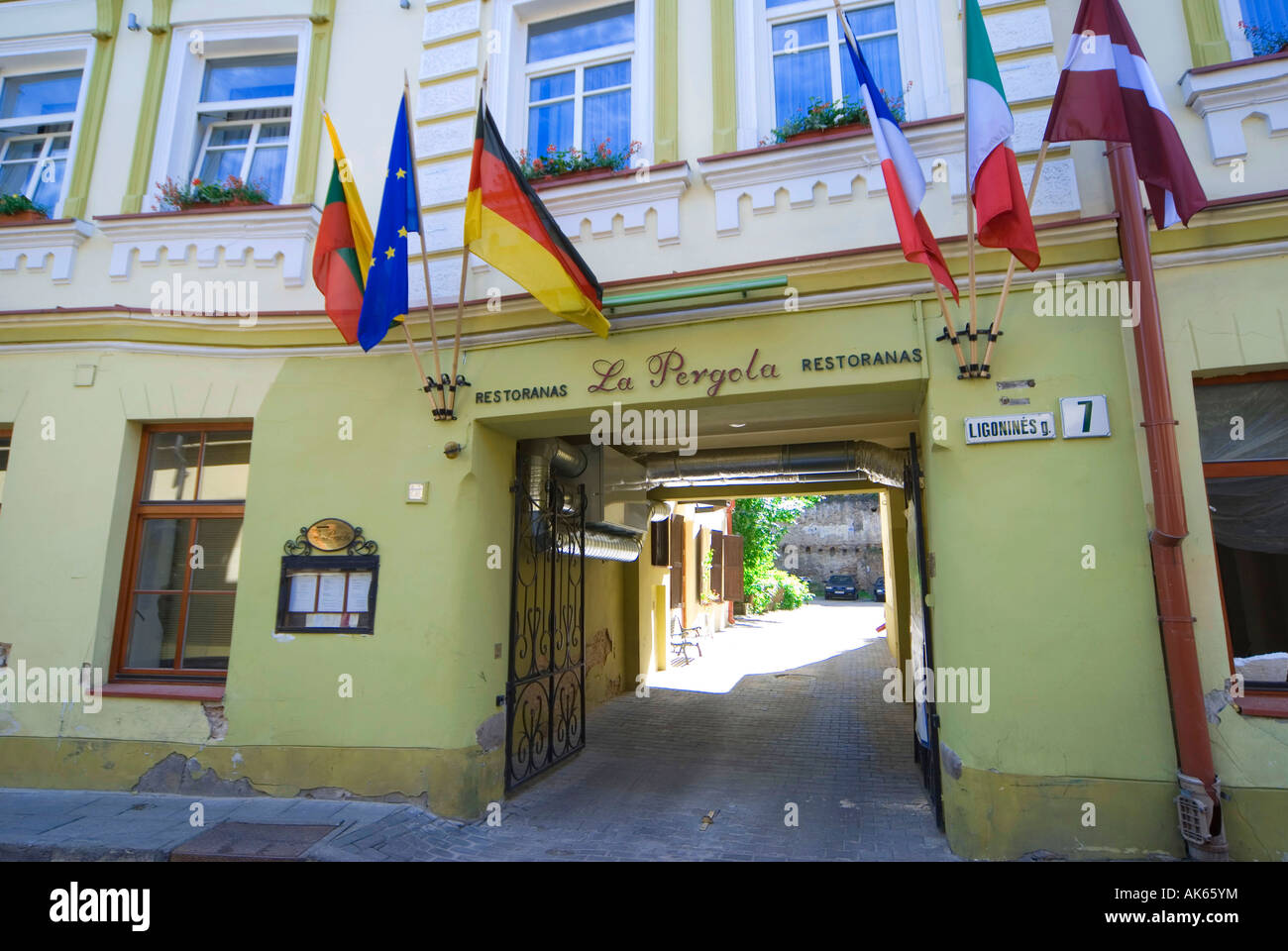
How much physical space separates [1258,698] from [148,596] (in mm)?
8238

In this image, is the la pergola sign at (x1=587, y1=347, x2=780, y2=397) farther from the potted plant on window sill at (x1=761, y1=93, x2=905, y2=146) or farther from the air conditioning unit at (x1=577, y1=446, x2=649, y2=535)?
the air conditioning unit at (x1=577, y1=446, x2=649, y2=535)

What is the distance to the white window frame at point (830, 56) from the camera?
548cm

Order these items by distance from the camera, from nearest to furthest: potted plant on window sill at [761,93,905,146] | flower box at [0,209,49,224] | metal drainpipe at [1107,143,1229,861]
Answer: metal drainpipe at [1107,143,1229,861], potted plant on window sill at [761,93,905,146], flower box at [0,209,49,224]

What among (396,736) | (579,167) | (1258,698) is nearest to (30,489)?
(396,736)

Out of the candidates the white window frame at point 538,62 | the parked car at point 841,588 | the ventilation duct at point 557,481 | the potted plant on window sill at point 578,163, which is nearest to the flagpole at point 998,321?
the potted plant on window sill at point 578,163

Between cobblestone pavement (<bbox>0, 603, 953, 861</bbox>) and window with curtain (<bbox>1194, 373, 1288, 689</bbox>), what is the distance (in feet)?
7.77

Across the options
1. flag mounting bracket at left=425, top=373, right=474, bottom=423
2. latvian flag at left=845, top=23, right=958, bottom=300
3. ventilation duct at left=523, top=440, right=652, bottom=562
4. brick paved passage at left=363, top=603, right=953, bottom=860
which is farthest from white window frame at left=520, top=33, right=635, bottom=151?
brick paved passage at left=363, top=603, right=953, bottom=860

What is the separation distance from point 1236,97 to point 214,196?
8.01 metres

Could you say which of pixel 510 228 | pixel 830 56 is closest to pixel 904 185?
pixel 830 56

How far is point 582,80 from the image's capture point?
21.5ft

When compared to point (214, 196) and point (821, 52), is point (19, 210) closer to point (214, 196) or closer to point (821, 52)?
point (214, 196)

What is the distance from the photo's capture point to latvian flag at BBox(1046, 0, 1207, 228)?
13.5 feet

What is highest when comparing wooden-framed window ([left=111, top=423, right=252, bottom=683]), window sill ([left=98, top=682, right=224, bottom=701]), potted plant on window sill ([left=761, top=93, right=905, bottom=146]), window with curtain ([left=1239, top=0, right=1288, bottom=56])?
window with curtain ([left=1239, top=0, right=1288, bottom=56])

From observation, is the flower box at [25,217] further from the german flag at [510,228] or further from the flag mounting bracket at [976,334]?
the flag mounting bracket at [976,334]
